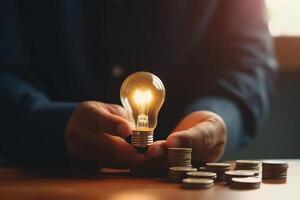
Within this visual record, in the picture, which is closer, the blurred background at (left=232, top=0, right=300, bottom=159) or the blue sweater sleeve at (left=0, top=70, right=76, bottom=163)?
the blue sweater sleeve at (left=0, top=70, right=76, bottom=163)

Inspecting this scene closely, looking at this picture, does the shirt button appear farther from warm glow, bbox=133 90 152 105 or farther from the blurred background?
the blurred background

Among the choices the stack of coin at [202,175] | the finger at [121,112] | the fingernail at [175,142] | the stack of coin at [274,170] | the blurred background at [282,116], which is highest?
the blurred background at [282,116]

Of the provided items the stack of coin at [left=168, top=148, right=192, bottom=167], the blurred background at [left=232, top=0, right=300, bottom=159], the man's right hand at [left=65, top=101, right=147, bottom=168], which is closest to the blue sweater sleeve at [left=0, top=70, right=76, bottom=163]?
the man's right hand at [left=65, top=101, right=147, bottom=168]

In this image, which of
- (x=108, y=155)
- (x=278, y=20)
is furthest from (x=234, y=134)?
(x=278, y=20)

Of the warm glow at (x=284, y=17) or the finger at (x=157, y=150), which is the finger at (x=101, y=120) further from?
the warm glow at (x=284, y=17)

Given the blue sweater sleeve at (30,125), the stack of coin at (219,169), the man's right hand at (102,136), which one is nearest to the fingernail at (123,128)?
the man's right hand at (102,136)

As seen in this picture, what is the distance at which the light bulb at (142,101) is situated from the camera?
66 cm

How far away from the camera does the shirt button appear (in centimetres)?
106

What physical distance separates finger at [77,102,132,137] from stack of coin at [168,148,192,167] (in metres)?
0.05

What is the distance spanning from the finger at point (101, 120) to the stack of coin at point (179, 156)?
0.17 ft

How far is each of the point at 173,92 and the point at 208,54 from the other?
4.2 inches

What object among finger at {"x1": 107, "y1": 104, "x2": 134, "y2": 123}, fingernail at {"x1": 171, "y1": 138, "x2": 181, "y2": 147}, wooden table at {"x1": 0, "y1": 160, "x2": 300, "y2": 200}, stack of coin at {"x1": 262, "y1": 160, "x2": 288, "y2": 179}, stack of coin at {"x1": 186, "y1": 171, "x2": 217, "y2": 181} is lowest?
wooden table at {"x1": 0, "y1": 160, "x2": 300, "y2": 200}

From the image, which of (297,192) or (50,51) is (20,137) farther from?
(297,192)

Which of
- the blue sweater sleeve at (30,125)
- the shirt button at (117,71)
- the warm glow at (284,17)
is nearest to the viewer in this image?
the blue sweater sleeve at (30,125)
